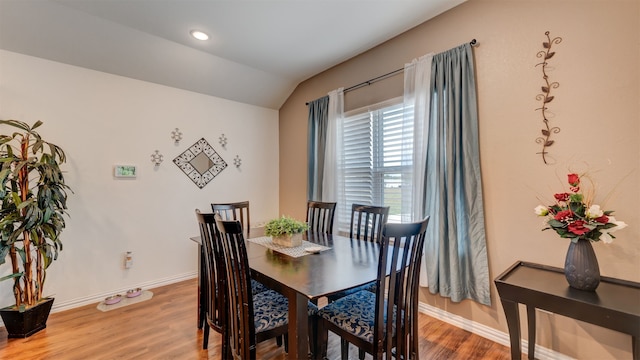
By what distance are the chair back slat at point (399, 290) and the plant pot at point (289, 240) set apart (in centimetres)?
86

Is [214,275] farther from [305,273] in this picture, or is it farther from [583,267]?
[583,267]

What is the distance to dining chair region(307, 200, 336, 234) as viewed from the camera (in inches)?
107

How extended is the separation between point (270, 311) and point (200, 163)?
102 inches

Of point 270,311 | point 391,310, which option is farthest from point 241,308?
point 391,310

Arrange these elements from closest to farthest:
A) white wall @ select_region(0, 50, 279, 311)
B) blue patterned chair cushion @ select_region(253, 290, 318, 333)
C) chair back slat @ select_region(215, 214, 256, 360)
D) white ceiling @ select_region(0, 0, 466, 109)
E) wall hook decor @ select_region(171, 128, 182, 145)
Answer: chair back slat @ select_region(215, 214, 256, 360)
blue patterned chair cushion @ select_region(253, 290, 318, 333)
white ceiling @ select_region(0, 0, 466, 109)
white wall @ select_region(0, 50, 279, 311)
wall hook decor @ select_region(171, 128, 182, 145)

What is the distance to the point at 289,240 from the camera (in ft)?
6.77

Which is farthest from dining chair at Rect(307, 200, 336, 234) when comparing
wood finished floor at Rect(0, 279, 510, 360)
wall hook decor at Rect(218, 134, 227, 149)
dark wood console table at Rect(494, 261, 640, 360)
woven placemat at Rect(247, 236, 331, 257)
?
wall hook decor at Rect(218, 134, 227, 149)

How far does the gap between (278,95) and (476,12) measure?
2732 mm

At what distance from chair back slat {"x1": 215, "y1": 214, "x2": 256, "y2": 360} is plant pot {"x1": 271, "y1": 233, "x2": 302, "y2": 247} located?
1.98 ft

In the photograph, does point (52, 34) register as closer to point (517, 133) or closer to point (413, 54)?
point (413, 54)

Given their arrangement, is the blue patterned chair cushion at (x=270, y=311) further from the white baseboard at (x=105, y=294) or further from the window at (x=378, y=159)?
the white baseboard at (x=105, y=294)

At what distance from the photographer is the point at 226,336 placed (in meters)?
1.70

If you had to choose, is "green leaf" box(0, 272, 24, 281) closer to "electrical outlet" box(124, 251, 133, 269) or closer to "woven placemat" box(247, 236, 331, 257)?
"electrical outlet" box(124, 251, 133, 269)

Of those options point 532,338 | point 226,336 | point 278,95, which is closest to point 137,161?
point 278,95
